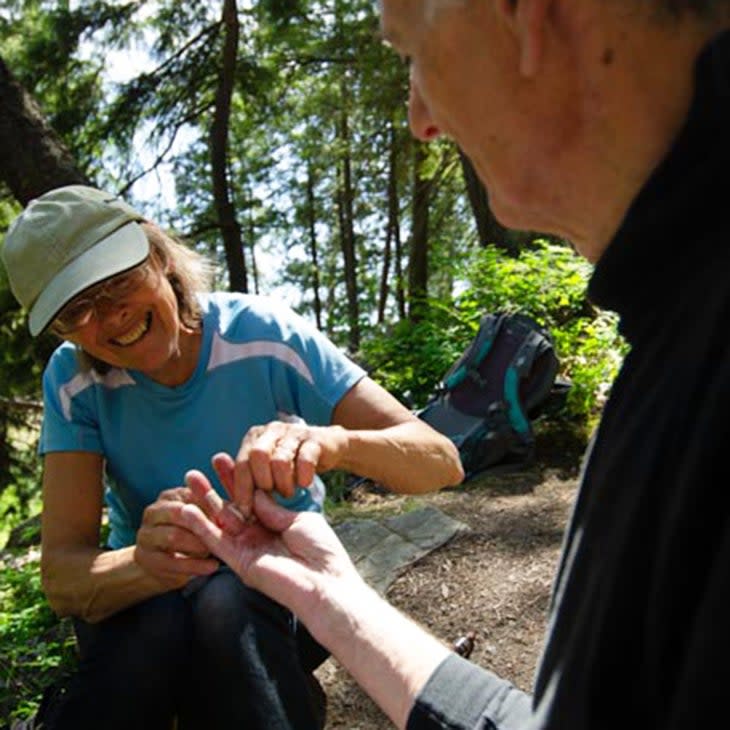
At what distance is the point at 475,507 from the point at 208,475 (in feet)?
7.28

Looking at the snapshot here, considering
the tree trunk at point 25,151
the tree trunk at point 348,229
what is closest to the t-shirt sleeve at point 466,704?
the tree trunk at point 25,151

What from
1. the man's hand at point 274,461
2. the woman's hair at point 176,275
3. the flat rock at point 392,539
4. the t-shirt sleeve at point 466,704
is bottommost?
the flat rock at point 392,539

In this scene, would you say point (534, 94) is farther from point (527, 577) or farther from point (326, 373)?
point (527, 577)

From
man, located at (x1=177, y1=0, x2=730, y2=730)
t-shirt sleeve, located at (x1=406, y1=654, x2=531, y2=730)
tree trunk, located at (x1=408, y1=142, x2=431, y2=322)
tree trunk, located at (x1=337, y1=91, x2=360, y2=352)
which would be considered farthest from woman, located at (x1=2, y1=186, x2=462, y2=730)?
tree trunk, located at (x1=337, y1=91, x2=360, y2=352)

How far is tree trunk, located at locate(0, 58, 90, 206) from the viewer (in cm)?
497

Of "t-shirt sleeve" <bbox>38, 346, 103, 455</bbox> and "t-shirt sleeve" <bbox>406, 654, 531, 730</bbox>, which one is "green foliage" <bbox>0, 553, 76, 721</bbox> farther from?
"t-shirt sleeve" <bbox>406, 654, 531, 730</bbox>

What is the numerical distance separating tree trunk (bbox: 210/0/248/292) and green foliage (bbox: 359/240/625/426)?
2.56 metres

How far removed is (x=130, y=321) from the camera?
2.09 metres

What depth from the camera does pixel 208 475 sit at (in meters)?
2.23

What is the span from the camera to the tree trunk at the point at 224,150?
26.8ft

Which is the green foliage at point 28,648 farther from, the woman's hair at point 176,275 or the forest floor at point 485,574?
the woman's hair at point 176,275

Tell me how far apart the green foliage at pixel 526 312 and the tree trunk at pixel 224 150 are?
2555 millimetres

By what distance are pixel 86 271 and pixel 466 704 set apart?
1.40m

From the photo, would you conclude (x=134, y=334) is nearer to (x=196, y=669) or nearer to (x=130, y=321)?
(x=130, y=321)
